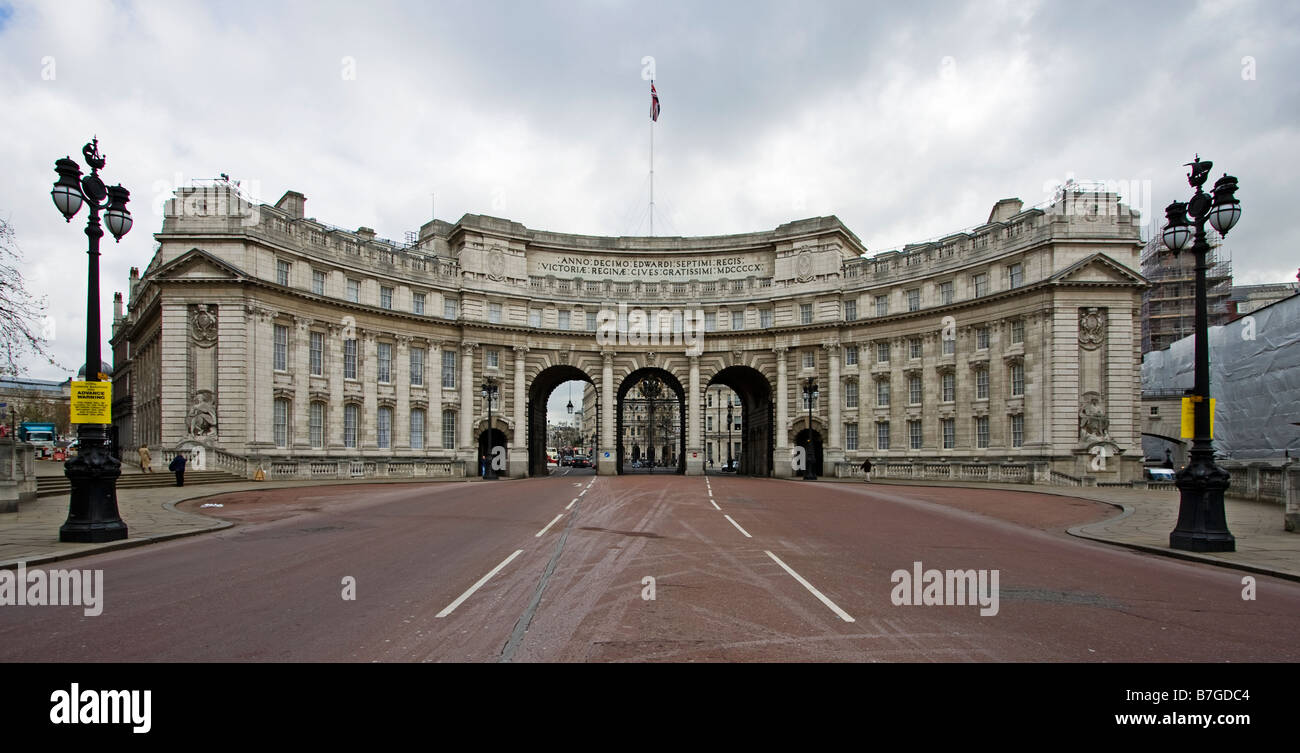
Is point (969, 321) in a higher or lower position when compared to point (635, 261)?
lower

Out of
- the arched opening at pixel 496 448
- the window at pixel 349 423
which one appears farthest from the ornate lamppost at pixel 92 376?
the arched opening at pixel 496 448

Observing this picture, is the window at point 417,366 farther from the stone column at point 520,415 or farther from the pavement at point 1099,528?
the pavement at point 1099,528

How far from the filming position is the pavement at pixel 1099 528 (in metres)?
11.4

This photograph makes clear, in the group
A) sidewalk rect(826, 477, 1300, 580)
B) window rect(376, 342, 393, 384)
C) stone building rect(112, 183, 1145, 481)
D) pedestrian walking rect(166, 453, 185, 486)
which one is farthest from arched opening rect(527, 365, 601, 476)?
sidewalk rect(826, 477, 1300, 580)

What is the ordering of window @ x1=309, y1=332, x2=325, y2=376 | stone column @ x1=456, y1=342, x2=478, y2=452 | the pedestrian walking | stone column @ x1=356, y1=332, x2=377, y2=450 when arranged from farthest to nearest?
1. stone column @ x1=456, y1=342, x2=478, y2=452
2. stone column @ x1=356, y1=332, x2=377, y2=450
3. window @ x1=309, y1=332, x2=325, y2=376
4. the pedestrian walking

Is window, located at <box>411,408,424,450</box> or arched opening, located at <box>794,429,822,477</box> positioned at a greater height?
window, located at <box>411,408,424,450</box>

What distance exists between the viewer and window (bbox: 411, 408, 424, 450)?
46688 millimetres

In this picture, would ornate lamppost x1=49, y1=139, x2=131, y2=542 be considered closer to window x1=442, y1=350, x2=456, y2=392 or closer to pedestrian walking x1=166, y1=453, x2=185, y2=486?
pedestrian walking x1=166, y1=453, x2=185, y2=486

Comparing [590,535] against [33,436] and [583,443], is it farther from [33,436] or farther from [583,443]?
[583,443]

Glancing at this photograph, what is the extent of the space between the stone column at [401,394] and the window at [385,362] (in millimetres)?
A: 183

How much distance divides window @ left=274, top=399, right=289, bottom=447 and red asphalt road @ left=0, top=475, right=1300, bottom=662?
84.9 ft

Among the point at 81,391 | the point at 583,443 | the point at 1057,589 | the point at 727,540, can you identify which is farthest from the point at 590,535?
the point at 583,443

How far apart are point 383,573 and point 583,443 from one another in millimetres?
136875

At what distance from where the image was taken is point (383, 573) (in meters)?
9.92
